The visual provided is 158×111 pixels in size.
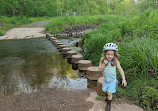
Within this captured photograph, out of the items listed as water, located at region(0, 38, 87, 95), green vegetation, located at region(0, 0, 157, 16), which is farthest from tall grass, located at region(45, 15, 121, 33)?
water, located at region(0, 38, 87, 95)

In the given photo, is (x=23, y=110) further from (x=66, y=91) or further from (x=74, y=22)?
(x=74, y=22)

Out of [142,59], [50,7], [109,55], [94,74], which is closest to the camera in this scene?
[109,55]

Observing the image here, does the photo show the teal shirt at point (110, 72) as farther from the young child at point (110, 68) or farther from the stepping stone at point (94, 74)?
the stepping stone at point (94, 74)

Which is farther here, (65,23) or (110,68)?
(65,23)

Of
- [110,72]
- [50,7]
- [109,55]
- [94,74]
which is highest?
[50,7]

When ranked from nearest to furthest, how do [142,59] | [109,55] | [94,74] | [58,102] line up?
[109,55] → [58,102] → [142,59] → [94,74]

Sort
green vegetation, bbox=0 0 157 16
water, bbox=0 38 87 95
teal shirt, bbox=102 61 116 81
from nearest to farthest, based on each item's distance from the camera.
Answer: teal shirt, bbox=102 61 116 81
water, bbox=0 38 87 95
green vegetation, bbox=0 0 157 16

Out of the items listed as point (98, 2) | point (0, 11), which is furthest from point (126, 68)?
point (98, 2)

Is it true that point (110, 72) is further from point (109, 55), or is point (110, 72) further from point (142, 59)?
point (142, 59)

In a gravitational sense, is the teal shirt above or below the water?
above

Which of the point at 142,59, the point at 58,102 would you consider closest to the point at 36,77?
the point at 58,102

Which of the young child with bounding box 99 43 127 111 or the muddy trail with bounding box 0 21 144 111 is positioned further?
the muddy trail with bounding box 0 21 144 111

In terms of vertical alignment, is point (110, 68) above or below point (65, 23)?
below

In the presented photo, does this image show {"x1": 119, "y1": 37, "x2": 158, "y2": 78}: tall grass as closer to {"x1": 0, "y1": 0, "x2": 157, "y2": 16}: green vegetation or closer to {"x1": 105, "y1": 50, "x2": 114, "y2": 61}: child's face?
{"x1": 105, "y1": 50, "x2": 114, "y2": 61}: child's face
